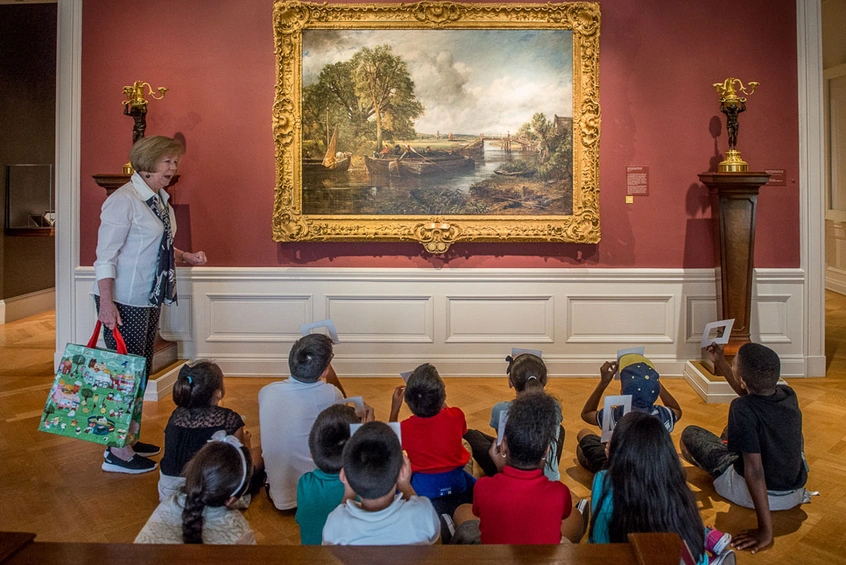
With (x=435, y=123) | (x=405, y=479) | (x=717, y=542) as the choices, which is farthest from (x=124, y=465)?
(x=435, y=123)

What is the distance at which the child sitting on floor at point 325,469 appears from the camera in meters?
2.80

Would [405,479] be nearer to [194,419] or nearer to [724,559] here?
[724,559]

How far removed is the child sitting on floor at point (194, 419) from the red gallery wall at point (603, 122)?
2.99 meters

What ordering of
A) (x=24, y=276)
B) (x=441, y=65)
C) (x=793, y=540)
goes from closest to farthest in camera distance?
(x=793, y=540) → (x=441, y=65) → (x=24, y=276)

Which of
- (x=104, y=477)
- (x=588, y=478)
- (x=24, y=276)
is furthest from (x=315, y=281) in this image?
(x=24, y=276)

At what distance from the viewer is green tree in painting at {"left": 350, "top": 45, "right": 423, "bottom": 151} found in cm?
623

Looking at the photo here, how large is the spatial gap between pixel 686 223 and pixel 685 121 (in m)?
0.82

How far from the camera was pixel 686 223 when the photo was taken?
630 centimetres

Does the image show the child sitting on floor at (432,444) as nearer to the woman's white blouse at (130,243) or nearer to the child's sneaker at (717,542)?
the child's sneaker at (717,542)

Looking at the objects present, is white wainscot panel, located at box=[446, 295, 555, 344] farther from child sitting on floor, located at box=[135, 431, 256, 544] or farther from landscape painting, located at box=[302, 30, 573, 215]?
child sitting on floor, located at box=[135, 431, 256, 544]

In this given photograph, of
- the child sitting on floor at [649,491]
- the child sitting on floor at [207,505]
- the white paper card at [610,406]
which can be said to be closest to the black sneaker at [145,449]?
the child sitting on floor at [207,505]

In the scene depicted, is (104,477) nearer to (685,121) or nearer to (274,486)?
(274,486)

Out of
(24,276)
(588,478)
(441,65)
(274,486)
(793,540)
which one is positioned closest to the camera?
(793,540)

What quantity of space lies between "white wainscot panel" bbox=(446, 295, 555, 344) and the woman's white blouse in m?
2.73
